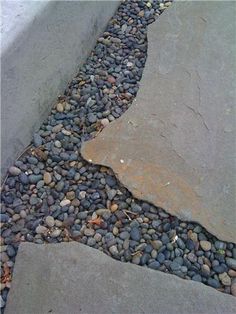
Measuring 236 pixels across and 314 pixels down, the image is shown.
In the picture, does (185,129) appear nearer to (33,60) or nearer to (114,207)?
(114,207)

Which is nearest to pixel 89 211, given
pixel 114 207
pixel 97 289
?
pixel 114 207

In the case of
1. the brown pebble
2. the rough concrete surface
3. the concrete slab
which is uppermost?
the rough concrete surface

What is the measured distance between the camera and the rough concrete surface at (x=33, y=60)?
1.77 m

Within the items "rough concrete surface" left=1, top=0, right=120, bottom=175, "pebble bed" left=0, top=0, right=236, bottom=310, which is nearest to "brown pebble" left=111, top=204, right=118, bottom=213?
"pebble bed" left=0, top=0, right=236, bottom=310

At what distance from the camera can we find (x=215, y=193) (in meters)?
1.77

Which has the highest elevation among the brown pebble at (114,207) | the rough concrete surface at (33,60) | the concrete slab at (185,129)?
the rough concrete surface at (33,60)

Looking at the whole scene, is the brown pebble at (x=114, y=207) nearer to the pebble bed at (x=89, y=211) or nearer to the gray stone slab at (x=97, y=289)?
the pebble bed at (x=89, y=211)

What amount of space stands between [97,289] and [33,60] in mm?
907

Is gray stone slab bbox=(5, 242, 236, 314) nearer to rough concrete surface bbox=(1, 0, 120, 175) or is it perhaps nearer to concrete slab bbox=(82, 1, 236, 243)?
concrete slab bbox=(82, 1, 236, 243)

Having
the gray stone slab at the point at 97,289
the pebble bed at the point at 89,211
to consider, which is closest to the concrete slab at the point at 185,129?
the pebble bed at the point at 89,211

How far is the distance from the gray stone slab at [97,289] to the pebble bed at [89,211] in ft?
0.15

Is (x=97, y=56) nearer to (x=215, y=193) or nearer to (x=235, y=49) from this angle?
(x=235, y=49)

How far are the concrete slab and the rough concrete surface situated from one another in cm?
28

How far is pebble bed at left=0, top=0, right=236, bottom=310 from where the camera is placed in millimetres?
1614
